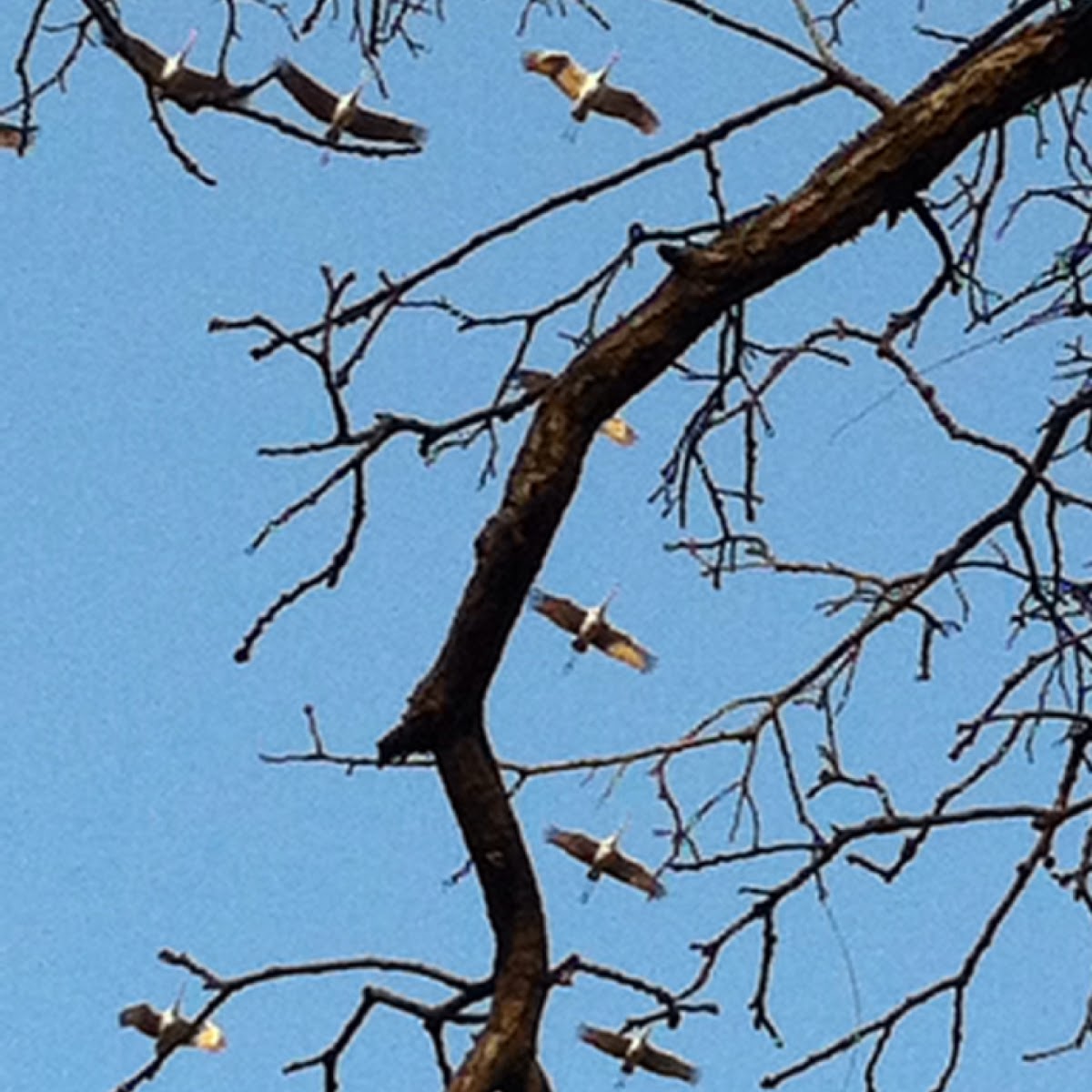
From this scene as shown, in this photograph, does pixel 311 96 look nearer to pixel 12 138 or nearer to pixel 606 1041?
pixel 12 138

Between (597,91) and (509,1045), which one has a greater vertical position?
(597,91)

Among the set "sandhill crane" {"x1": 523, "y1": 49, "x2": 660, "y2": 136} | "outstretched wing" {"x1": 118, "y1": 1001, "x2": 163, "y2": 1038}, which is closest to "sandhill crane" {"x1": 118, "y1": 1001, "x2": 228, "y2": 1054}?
"outstretched wing" {"x1": 118, "y1": 1001, "x2": 163, "y2": 1038}

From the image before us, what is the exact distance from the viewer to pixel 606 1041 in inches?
63.5

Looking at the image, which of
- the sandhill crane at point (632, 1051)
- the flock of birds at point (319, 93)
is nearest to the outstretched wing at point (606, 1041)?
the sandhill crane at point (632, 1051)

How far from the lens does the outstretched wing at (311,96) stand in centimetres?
173

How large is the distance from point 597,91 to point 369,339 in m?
0.58

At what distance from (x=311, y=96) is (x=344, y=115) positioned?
0.10ft

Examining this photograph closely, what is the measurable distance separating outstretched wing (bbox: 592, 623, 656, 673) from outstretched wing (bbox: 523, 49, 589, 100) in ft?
1.58

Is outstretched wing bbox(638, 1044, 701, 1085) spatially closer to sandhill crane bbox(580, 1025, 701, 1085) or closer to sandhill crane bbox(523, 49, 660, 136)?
sandhill crane bbox(580, 1025, 701, 1085)

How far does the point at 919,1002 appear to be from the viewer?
1490mm

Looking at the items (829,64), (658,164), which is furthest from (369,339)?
(829,64)

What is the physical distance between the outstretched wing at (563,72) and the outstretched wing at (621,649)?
1.58 feet

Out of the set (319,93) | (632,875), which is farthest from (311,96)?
(632,875)

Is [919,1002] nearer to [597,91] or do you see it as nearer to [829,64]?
[829,64]
